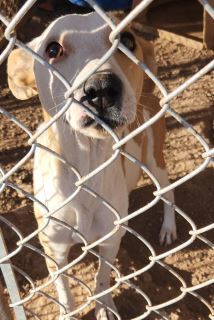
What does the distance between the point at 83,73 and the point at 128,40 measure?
1.84 feet

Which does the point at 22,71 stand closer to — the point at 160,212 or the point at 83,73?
the point at 83,73

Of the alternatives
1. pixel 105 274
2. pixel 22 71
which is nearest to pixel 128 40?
pixel 22 71

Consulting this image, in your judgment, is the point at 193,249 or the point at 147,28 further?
the point at 147,28

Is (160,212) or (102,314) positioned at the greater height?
(160,212)

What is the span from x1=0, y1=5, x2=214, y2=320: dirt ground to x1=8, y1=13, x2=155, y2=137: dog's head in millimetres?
1312

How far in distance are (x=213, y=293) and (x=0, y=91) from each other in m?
2.48

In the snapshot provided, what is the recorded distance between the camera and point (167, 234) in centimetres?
347

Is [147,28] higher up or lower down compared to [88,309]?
higher up

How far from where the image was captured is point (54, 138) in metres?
2.24

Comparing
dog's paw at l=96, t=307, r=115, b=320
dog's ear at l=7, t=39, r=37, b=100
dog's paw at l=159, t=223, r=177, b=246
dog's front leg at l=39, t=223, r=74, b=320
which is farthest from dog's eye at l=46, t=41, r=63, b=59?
dog's paw at l=159, t=223, r=177, b=246

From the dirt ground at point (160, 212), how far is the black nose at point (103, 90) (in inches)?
59.9

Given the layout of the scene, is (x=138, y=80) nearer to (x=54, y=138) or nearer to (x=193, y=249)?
(x=54, y=138)

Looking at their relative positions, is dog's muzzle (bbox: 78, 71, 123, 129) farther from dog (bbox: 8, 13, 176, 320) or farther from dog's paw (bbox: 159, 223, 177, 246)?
dog's paw (bbox: 159, 223, 177, 246)

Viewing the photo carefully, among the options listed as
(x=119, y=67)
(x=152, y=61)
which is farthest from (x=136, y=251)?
(x=119, y=67)
